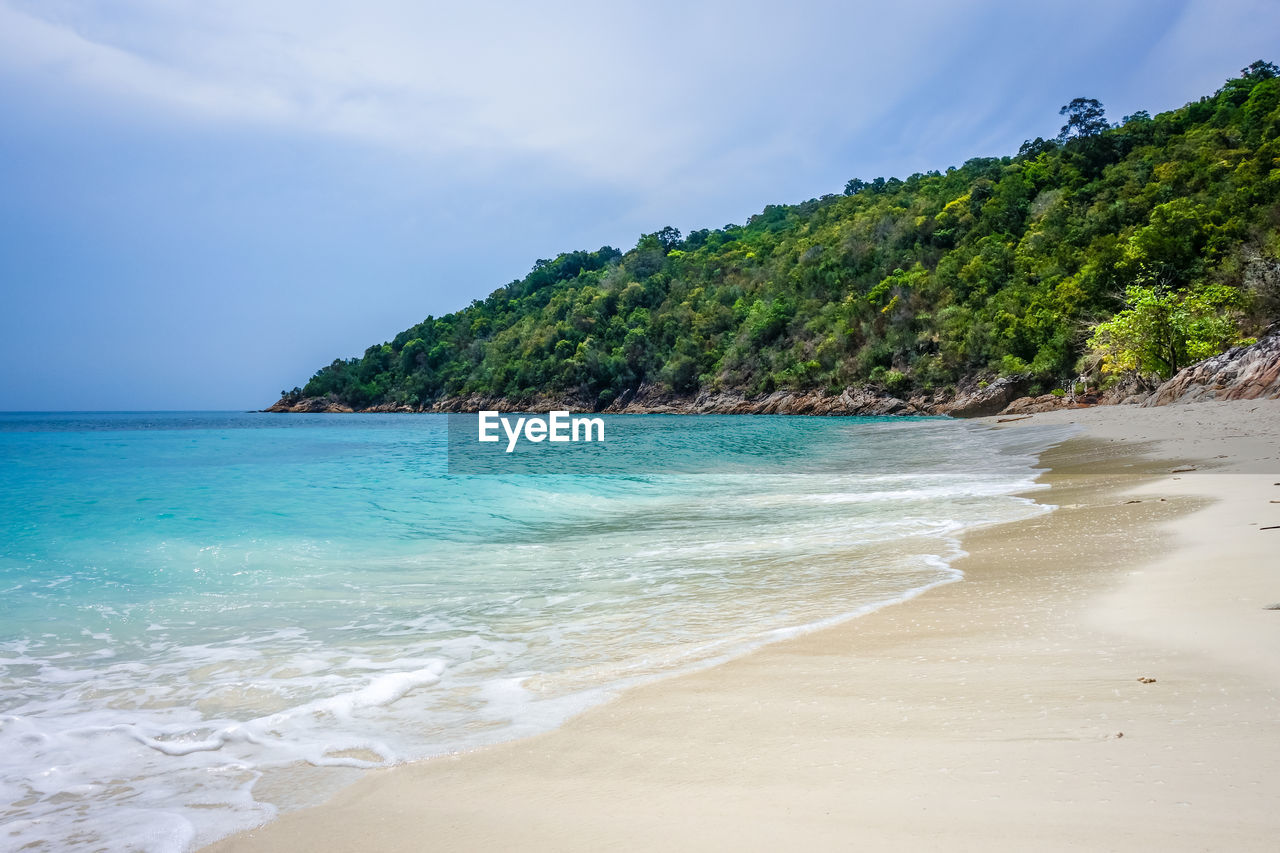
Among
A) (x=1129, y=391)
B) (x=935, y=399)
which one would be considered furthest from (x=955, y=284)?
(x=1129, y=391)

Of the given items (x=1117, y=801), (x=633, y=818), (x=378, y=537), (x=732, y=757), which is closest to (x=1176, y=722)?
(x=1117, y=801)

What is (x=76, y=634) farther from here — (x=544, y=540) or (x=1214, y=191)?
(x=1214, y=191)

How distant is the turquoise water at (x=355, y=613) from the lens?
113 inches

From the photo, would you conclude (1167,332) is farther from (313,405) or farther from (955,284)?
(313,405)

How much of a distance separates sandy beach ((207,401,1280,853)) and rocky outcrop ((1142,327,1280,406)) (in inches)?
715

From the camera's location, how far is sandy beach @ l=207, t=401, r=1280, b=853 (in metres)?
1.86

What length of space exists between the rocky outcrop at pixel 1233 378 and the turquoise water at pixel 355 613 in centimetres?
1095

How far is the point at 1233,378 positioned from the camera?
20.8 metres

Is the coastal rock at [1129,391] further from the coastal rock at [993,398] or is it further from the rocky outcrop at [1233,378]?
the coastal rock at [993,398]

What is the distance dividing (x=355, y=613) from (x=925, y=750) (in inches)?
179

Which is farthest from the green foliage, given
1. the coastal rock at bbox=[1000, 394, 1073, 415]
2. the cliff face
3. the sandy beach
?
the sandy beach

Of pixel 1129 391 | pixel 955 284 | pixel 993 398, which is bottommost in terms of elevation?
pixel 993 398

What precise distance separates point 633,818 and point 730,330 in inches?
3317

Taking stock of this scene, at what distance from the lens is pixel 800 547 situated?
7.43m
